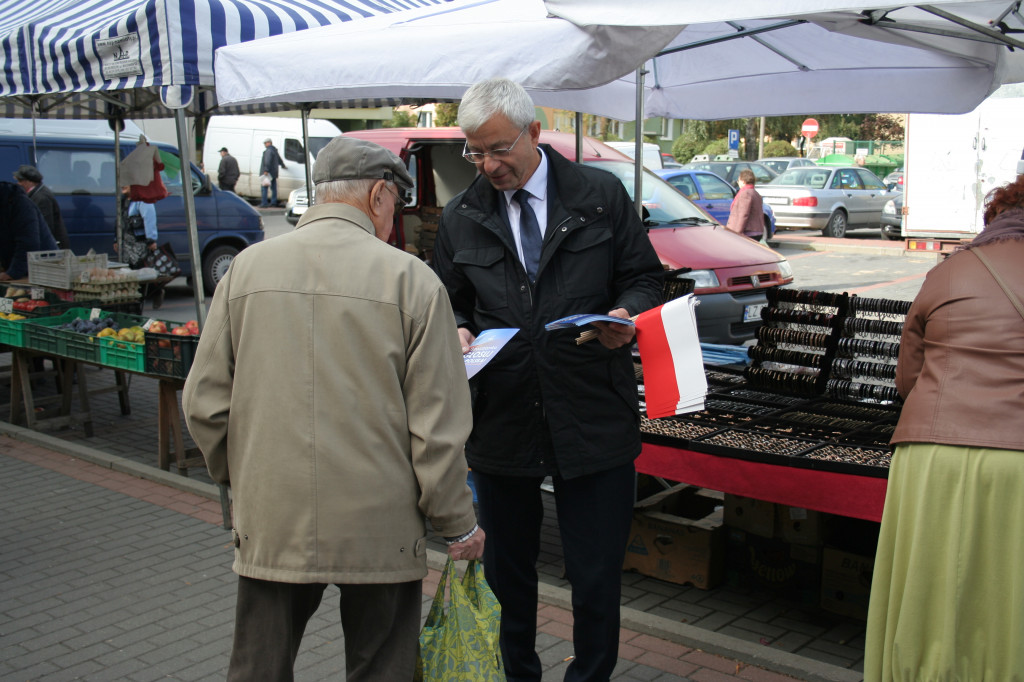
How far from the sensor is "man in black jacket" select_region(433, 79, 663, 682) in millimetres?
2811

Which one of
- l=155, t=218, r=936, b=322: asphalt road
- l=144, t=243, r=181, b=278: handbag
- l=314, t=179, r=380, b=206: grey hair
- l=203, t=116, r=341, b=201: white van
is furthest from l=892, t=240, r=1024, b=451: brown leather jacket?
l=203, t=116, r=341, b=201: white van

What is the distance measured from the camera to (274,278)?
2.23 metres

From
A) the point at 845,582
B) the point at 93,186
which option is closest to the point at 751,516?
the point at 845,582

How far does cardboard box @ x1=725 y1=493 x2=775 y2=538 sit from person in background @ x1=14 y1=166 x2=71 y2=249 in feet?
27.0

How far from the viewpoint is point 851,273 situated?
54.5 feet

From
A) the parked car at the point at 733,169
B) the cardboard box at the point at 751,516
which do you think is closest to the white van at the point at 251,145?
the parked car at the point at 733,169

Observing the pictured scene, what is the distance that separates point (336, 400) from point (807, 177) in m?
22.0

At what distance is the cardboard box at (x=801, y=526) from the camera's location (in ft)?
13.3

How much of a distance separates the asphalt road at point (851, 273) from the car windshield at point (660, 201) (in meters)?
2.52

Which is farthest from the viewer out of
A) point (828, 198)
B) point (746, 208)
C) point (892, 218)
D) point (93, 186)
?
point (828, 198)

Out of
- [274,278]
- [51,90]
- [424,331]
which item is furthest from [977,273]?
[51,90]

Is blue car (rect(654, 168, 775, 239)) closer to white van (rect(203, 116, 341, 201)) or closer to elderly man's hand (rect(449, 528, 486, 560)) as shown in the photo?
white van (rect(203, 116, 341, 201))

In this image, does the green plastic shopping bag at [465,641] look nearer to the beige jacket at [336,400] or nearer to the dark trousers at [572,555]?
the beige jacket at [336,400]

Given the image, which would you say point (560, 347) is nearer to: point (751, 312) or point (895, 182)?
point (751, 312)
